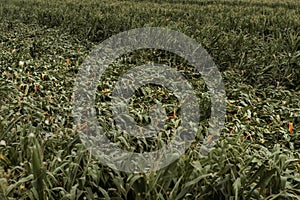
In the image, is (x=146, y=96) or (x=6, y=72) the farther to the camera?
(x=6, y=72)

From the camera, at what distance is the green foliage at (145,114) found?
1818mm

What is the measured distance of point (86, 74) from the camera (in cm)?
464

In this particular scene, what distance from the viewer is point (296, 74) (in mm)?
4730

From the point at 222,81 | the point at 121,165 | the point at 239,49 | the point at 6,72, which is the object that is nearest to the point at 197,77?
the point at 222,81

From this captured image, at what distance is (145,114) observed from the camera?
326 cm

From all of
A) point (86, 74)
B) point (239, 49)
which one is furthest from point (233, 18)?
point (86, 74)

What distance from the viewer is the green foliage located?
1818 millimetres

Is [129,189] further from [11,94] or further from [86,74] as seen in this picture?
[86,74]

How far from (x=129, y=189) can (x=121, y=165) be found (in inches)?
7.8

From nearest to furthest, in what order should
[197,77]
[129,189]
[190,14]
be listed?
[129,189], [197,77], [190,14]

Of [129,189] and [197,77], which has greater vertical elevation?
[129,189]

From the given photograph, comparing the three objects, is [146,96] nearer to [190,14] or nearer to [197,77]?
[197,77]

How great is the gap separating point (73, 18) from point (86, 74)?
12.7ft

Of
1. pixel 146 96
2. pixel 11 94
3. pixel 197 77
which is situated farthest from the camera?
pixel 197 77
